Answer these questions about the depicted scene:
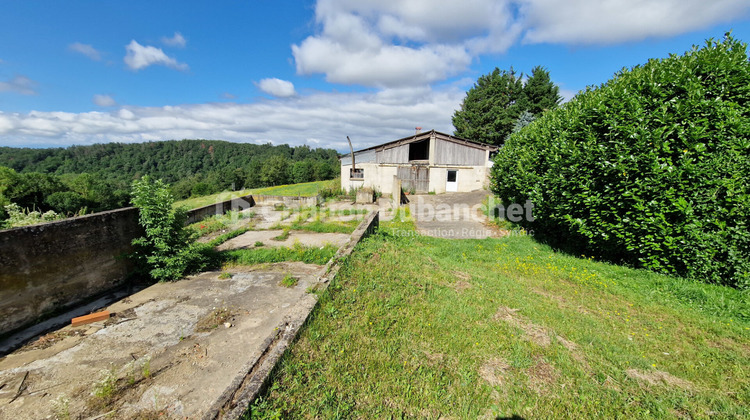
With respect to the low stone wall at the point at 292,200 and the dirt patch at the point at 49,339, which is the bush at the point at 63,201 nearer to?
the low stone wall at the point at 292,200

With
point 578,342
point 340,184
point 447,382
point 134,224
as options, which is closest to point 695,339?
point 578,342

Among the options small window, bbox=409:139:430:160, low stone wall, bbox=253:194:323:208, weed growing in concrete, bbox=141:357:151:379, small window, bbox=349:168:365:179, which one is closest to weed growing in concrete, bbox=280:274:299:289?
weed growing in concrete, bbox=141:357:151:379

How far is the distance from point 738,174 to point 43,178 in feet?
172

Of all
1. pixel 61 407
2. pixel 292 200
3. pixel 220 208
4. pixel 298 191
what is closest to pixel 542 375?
pixel 61 407

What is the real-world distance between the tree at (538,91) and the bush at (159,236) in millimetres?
39424

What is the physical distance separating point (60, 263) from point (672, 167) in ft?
34.2

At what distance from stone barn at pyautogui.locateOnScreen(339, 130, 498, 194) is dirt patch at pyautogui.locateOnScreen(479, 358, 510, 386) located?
17624mm

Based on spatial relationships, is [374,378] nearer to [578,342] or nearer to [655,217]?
[578,342]

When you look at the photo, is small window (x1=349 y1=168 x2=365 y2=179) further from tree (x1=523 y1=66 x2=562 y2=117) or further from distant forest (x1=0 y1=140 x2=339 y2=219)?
tree (x1=523 y1=66 x2=562 y2=117)

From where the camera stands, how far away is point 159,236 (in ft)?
20.4

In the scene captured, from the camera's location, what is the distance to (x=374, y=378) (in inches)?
113

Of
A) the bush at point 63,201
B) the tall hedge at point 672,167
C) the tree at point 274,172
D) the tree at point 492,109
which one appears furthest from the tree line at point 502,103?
the tree at point 274,172

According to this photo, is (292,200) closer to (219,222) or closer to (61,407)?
(219,222)

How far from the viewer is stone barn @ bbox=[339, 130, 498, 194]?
20.7 metres
